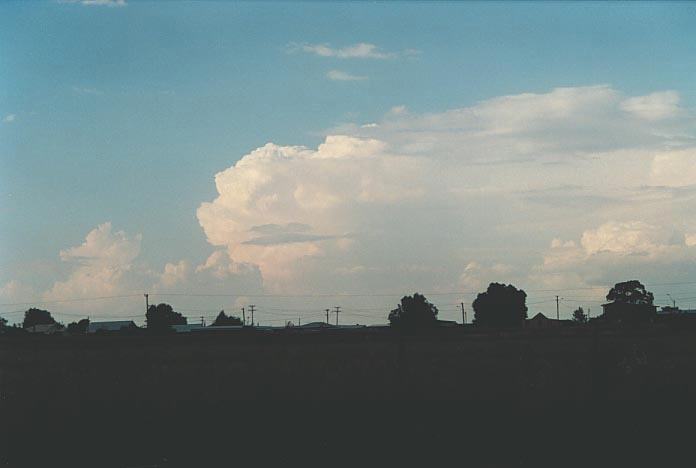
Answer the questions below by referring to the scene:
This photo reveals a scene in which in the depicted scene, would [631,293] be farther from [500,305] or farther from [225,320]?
[225,320]

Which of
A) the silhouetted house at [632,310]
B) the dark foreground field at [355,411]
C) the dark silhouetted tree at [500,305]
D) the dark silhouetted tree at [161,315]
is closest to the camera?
the dark foreground field at [355,411]

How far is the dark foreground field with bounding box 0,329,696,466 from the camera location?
12375 millimetres

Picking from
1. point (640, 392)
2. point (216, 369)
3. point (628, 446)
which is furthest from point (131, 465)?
point (640, 392)

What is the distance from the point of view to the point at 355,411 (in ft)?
46.0

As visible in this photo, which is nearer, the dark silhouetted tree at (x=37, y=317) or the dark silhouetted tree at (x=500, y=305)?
the dark silhouetted tree at (x=500, y=305)

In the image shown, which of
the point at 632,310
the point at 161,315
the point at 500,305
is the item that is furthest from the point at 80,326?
the point at 632,310

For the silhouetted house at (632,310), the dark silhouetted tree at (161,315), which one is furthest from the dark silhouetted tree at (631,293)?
the dark silhouetted tree at (161,315)

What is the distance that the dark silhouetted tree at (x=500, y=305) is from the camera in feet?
346

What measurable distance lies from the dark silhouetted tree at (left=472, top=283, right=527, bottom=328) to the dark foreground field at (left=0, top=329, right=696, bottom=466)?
293 feet

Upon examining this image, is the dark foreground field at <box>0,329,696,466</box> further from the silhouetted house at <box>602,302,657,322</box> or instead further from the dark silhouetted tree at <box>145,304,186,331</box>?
the dark silhouetted tree at <box>145,304,186,331</box>

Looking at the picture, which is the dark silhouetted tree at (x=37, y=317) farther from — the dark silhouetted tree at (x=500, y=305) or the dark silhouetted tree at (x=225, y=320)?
the dark silhouetted tree at (x=500, y=305)

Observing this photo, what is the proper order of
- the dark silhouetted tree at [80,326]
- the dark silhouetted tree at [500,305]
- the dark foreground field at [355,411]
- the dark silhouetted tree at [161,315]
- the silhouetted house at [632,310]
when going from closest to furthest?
the dark foreground field at [355,411] → the silhouetted house at [632,310] → the dark silhouetted tree at [161,315] → the dark silhouetted tree at [500,305] → the dark silhouetted tree at [80,326]

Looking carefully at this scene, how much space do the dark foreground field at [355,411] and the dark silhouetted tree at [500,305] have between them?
89259mm

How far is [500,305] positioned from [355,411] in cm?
9559
